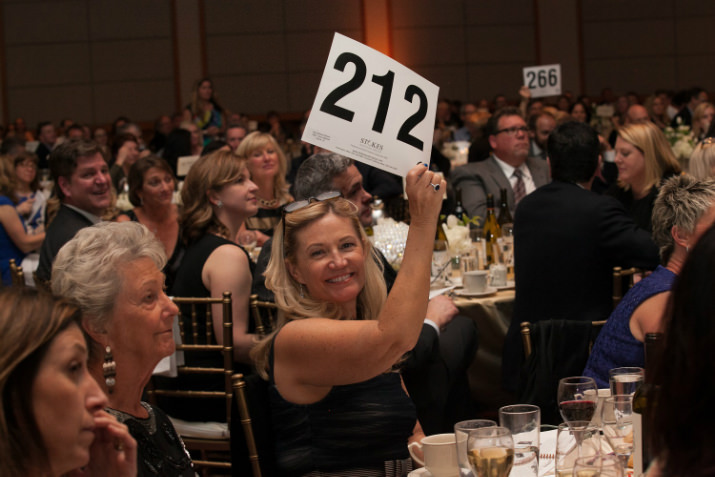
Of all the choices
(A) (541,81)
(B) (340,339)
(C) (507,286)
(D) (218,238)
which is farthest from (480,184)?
(B) (340,339)

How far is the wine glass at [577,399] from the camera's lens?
1.78m

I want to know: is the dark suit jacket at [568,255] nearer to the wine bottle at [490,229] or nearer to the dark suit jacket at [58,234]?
the wine bottle at [490,229]

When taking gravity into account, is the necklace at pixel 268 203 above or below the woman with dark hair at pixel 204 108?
below

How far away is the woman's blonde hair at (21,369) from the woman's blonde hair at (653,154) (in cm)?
397

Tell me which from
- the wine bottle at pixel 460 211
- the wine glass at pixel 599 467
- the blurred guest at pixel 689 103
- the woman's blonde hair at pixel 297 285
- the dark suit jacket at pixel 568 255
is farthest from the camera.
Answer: the blurred guest at pixel 689 103

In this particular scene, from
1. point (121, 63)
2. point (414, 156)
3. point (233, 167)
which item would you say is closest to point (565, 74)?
point (121, 63)

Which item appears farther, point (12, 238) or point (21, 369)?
point (12, 238)

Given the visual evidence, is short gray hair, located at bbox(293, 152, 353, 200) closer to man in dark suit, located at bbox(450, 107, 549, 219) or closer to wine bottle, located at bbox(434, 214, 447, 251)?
wine bottle, located at bbox(434, 214, 447, 251)

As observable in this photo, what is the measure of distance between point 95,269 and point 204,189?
1.75m

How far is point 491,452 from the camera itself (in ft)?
4.74

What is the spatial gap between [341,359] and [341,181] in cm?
174

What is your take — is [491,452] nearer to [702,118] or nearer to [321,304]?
[321,304]

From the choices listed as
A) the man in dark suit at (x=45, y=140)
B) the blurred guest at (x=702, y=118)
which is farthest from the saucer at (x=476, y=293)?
the man in dark suit at (x=45, y=140)

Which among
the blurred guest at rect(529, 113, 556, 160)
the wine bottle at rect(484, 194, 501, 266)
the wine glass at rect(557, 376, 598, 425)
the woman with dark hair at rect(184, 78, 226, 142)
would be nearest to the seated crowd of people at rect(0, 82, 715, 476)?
the wine glass at rect(557, 376, 598, 425)
